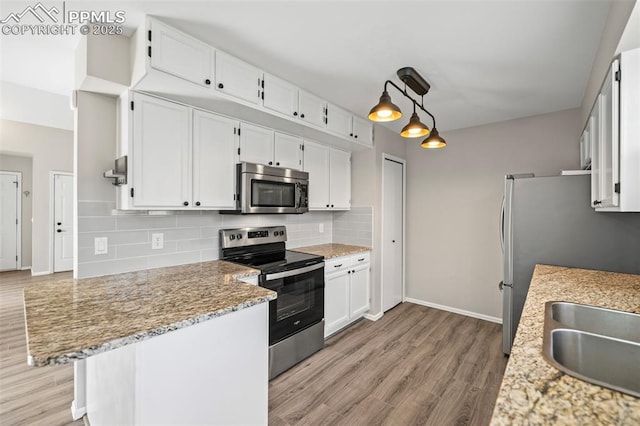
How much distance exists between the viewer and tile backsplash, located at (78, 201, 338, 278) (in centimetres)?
197

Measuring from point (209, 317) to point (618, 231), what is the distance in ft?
9.67

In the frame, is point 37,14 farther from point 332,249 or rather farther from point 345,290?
point 345,290

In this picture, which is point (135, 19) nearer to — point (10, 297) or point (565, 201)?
point (565, 201)

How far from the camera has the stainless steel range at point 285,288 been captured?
2410 mm

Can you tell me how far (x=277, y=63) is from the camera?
2281 mm

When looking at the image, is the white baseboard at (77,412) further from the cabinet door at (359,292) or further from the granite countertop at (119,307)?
the cabinet door at (359,292)

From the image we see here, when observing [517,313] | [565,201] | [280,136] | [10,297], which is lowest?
[10,297]

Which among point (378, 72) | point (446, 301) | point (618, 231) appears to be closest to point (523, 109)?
point (618, 231)

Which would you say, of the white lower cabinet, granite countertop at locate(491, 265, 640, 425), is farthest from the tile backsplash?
granite countertop at locate(491, 265, 640, 425)

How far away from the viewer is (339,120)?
3172 mm

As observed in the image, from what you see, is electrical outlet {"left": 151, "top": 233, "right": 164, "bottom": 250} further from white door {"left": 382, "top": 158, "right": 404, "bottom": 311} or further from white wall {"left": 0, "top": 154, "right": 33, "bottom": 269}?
white wall {"left": 0, "top": 154, "right": 33, "bottom": 269}

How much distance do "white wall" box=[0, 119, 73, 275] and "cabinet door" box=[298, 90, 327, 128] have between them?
5479 mm

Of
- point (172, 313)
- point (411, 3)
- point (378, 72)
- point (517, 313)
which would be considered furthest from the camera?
point (517, 313)

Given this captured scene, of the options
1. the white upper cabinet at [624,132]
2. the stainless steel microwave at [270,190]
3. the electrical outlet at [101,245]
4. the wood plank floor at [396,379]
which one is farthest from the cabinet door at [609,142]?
the electrical outlet at [101,245]
